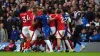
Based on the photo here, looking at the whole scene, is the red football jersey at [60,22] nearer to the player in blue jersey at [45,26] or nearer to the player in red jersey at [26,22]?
the player in blue jersey at [45,26]

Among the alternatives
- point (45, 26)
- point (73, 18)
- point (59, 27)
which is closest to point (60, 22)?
point (59, 27)

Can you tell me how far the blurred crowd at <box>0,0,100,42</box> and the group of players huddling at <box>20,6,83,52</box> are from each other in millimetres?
1139

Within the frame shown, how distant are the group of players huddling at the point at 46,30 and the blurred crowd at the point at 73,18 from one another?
3.74 feet

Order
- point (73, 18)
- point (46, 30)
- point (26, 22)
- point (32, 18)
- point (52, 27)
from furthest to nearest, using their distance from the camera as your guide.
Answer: point (73, 18) < point (26, 22) < point (32, 18) < point (52, 27) < point (46, 30)

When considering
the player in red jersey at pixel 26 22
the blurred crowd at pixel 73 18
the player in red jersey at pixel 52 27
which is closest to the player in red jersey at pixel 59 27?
the player in red jersey at pixel 52 27

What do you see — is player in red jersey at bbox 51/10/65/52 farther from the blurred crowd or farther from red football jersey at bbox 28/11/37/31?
the blurred crowd

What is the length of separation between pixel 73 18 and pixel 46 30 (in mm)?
2918

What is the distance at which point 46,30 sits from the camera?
46.2 feet

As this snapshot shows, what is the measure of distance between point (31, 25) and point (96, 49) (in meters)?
2.80

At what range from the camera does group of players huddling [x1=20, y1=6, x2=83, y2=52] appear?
13945 mm

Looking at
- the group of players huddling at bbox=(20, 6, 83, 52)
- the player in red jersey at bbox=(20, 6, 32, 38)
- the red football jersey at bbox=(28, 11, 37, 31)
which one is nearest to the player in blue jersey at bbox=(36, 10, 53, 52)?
the group of players huddling at bbox=(20, 6, 83, 52)

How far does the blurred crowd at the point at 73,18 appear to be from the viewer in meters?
15.7

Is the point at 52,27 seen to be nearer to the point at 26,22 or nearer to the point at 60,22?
the point at 60,22

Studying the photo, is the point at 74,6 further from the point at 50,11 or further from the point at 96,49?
the point at 96,49
